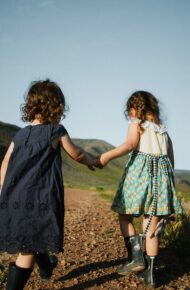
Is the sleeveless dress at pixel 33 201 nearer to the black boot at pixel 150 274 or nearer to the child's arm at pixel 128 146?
the child's arm at pixel 128 146

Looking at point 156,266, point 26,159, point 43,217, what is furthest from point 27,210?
point 156,266

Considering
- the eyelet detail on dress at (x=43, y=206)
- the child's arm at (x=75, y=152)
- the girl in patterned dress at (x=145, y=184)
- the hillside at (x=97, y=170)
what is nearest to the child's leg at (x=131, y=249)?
the girl in patterned dress at (x=145, y=184)

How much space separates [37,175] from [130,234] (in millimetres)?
1384

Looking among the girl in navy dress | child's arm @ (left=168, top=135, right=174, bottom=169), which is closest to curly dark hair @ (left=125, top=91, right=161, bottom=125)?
child's arm @ (left=168, top=135, right=174, bottom=169)

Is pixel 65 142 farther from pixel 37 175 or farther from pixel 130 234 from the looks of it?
pixel 130 234

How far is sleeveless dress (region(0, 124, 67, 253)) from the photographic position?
3545mm

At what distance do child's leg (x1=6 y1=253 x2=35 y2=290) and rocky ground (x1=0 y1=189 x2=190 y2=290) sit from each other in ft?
1.86

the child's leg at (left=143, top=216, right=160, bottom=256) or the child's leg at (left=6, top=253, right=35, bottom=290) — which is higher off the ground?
the child's leg at (left=143, top=216, right=160, bottom=256)

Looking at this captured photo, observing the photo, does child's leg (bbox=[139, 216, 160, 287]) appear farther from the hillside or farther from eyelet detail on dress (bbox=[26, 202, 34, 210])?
the hillside

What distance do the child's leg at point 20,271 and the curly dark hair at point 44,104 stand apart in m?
1.24

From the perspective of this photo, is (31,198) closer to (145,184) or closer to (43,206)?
(43,206)

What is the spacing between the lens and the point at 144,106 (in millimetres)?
4445

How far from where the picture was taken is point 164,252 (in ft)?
17.9

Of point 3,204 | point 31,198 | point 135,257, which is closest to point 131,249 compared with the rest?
point 135,257
